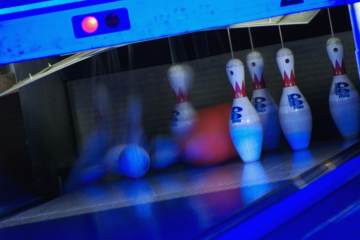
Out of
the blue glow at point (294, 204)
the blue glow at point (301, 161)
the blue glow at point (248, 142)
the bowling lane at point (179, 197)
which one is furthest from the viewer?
the blue glow at point (248, 142)

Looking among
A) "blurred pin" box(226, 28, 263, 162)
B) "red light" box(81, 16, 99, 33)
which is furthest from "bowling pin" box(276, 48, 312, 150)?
"red light" box(81, 16, 99, 33)

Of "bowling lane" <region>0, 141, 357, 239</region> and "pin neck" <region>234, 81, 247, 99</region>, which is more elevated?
"pin neck" <region>234, 81, 247, 99</region>

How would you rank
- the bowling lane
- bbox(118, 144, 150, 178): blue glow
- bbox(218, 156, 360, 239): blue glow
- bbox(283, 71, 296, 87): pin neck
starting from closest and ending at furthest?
bbox(218, 156, 360, 239): blue glow, the bowling lane, bbox(118, 144, 150, 178): blue glow, bbox(283, 71, 296, 87): pin neck

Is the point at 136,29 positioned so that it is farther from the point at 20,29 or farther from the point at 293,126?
the point at 293,126

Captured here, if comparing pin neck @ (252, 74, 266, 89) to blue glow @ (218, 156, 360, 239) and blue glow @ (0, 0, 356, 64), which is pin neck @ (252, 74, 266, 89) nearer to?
blue glow @ (218, 156, 360, 239)

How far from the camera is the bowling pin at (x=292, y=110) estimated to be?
6.89 feet

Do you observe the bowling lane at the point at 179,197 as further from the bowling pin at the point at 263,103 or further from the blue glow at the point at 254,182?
the bowling pin at the point at 263,103

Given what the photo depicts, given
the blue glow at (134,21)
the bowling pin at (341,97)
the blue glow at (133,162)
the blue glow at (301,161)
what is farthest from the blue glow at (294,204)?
the blue glow at (133,162)

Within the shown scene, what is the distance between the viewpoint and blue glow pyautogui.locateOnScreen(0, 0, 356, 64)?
3.52 ft

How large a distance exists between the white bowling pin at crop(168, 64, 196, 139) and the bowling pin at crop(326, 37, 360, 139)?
0.53 meters

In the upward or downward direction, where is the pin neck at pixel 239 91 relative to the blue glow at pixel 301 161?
upward

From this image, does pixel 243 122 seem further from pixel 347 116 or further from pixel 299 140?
pixel 347 116

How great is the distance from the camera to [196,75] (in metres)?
2.53

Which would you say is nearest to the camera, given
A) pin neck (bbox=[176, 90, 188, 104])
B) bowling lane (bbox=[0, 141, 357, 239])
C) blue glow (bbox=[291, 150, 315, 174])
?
bowling lane (bbox=[0, 141, 357, 239])
